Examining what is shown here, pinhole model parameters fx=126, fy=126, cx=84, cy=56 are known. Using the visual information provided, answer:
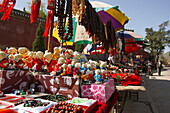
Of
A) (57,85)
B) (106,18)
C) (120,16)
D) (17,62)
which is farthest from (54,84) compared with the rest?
(120,16)

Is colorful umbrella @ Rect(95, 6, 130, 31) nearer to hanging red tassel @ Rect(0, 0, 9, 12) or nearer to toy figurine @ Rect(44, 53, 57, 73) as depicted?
hanging red tassel @ Rect(0, 0, 9, 12)

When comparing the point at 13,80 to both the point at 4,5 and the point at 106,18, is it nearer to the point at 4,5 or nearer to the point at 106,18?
the point at 4,5

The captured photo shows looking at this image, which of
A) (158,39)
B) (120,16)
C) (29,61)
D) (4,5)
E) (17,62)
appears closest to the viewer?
(17,62)

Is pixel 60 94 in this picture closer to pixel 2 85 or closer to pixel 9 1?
pixel 2 85

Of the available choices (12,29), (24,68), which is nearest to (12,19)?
(12,29)

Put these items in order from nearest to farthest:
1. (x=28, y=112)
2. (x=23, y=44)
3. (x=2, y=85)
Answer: (x=28, y=112) → (x=2, y=85) → (x=23, y=44)

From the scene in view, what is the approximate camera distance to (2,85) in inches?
67.3

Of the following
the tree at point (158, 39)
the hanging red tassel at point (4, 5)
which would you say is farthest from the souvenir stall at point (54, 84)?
the tree at point (158, 39)

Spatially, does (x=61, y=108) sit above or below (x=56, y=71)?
below

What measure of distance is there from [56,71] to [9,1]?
2.17 m

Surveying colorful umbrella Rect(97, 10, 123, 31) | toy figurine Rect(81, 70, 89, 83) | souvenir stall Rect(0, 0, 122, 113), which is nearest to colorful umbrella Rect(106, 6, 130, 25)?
colorful umbrella Rect(97, 10, 123, 31)

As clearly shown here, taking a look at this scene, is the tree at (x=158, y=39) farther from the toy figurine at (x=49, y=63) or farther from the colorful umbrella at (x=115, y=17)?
the toy figurine at (x=49, y=63)

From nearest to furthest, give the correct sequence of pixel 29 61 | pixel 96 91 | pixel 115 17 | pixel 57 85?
pixel 96 91 → pixel 57 85 → pixel 29 61 → pixel 115 17

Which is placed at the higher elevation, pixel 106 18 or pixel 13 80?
pixel 106 18
